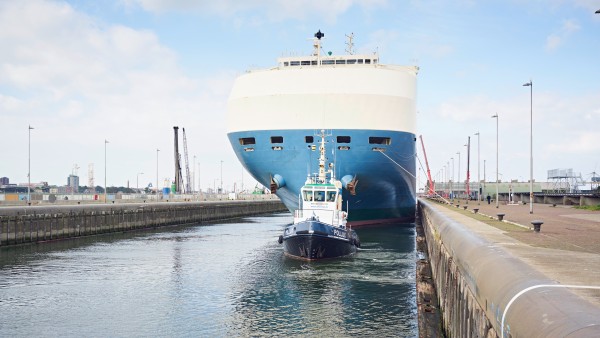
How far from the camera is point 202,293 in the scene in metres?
29.6

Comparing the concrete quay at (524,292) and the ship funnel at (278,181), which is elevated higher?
the ship funnel at (278,181)

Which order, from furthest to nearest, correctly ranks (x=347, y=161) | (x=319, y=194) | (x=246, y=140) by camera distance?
(x=246, y=140) → (x=347, y=161) → (x=319, y=194)

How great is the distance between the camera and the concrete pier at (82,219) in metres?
50.7

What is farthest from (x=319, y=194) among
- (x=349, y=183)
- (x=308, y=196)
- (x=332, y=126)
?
(x=332, y=126)

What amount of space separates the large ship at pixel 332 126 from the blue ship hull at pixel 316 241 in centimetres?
1415

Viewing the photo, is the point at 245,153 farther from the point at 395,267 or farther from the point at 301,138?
the point at 395,267

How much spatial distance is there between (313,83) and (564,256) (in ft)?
144

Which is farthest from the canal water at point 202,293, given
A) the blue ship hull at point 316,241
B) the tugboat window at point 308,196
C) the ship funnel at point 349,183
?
the ship funnel at point 349,183

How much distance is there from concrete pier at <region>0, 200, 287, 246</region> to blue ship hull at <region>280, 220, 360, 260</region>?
24.1 metres

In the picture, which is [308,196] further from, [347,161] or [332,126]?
[332,126]

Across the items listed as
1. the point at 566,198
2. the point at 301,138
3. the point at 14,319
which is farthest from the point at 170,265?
the point at 566,198

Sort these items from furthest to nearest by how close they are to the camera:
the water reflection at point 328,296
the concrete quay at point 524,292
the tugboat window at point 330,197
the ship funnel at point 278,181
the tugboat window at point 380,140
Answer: the ship funnel at point 278,181 → the tugboat window at point 380,140 → the tugboat window at point 330,197 → the water reflection at point 328,296 → the concrete quay at point 524,292

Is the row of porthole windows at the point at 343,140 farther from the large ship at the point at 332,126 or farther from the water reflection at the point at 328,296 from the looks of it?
the water reflection at the point at 328,296

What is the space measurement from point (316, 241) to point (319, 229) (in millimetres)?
800
